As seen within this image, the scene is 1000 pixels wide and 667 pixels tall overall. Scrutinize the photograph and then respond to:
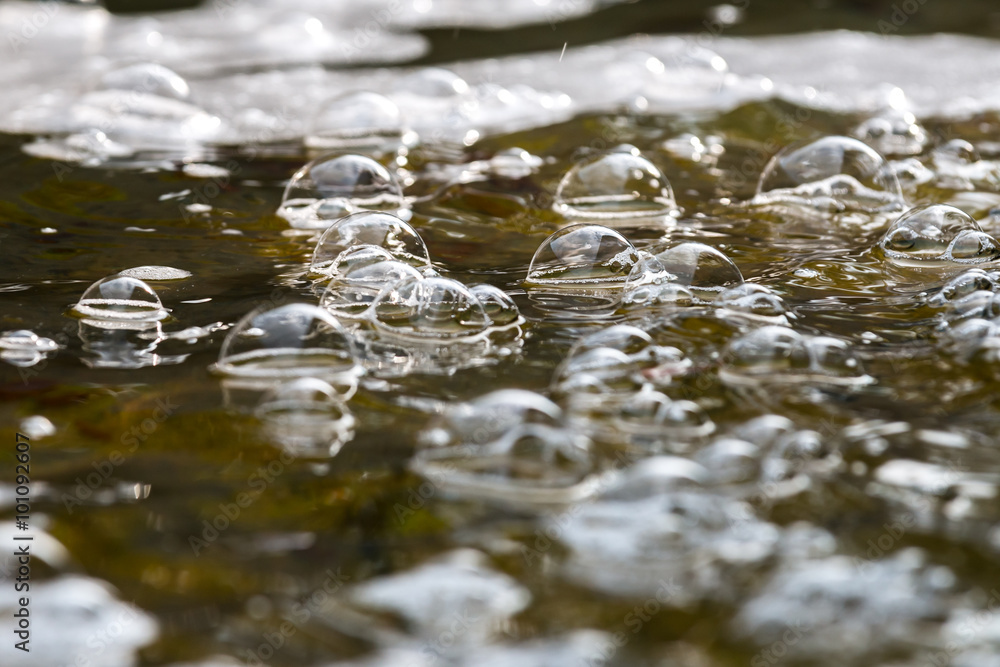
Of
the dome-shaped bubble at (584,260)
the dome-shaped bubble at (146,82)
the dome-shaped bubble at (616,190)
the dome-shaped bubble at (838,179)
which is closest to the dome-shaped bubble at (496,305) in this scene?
the dome-shaped bubble at (584,260)

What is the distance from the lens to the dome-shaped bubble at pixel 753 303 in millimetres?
1989

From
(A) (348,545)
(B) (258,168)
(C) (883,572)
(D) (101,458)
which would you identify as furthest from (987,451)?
(B) (258,168)

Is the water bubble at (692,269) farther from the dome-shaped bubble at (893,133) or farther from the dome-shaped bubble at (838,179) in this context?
the dome-shaped bubble at (893,133)

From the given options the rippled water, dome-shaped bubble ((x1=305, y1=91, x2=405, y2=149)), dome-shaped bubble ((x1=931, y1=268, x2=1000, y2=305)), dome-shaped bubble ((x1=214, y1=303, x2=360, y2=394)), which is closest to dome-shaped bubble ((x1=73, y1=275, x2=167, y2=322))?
the rippled water

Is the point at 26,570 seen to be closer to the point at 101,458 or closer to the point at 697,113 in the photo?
the point at 101,458

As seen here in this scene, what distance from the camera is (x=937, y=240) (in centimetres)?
233

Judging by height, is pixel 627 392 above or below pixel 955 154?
below

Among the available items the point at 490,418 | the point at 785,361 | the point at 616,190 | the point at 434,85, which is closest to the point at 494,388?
the point at 490,418

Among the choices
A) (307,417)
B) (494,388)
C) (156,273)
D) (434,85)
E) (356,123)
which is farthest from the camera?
(434,85)

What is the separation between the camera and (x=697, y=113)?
3.57 meters

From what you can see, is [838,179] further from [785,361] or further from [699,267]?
[785,361]

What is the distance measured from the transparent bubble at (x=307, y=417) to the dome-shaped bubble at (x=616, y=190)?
1241mm

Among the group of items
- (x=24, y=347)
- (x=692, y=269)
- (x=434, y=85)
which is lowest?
(x=24, y=347)

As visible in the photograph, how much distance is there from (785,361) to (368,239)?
99cm
